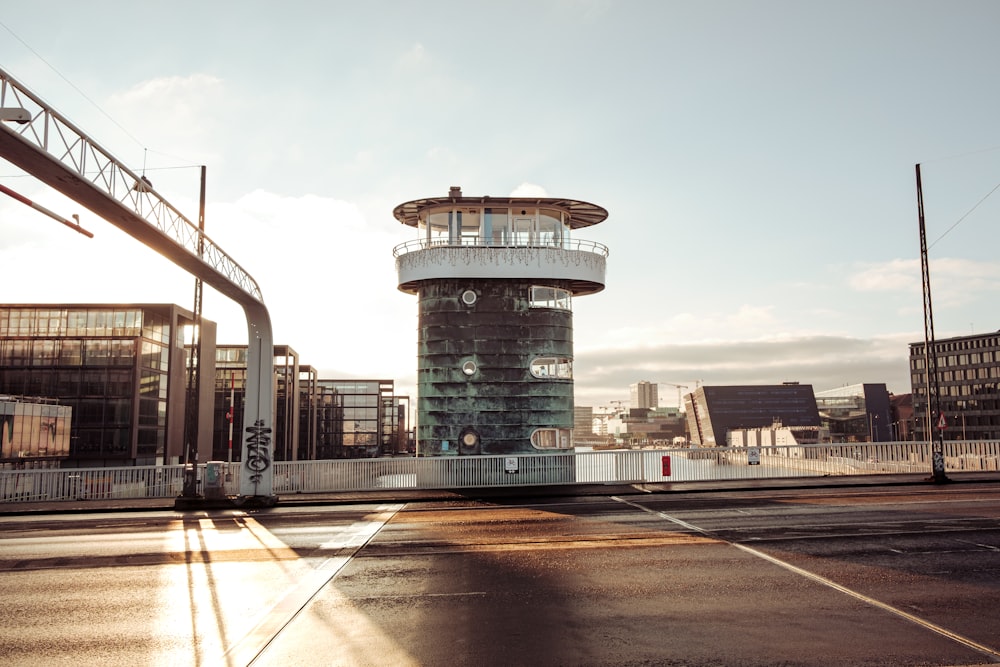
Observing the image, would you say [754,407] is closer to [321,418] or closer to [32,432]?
[321,418]

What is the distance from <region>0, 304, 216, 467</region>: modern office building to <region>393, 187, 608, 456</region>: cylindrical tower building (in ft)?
152

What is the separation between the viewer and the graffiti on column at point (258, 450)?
24.8m

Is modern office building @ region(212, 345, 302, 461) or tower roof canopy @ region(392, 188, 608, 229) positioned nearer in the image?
tower roof canopy @ region(392, 188, 608, 229)

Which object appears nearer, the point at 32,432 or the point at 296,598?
the point at 296,598

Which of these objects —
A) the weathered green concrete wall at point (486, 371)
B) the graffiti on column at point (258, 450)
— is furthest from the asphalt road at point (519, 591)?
the weathered green concrete wall at point (486, 371)

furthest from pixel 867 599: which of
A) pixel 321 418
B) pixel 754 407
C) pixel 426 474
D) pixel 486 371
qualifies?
pixel 754 407

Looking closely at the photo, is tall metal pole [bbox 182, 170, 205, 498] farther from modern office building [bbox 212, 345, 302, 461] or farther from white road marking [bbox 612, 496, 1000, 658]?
modern office building [bbox 212, 345, 302, 461]

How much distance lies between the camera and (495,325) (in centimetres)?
3141

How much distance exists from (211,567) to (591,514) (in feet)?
33.8

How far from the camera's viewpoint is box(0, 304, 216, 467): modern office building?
70.5 metres

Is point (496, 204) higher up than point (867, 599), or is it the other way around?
point (496, 204)

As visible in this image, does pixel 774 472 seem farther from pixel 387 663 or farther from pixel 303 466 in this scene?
pixel 387 663

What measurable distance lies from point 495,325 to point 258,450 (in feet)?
36.1

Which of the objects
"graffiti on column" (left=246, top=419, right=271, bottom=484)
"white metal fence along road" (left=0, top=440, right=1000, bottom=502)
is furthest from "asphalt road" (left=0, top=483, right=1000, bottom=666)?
"white metal fence along road" (left=0, top=440, right=1000, bottom=502)
